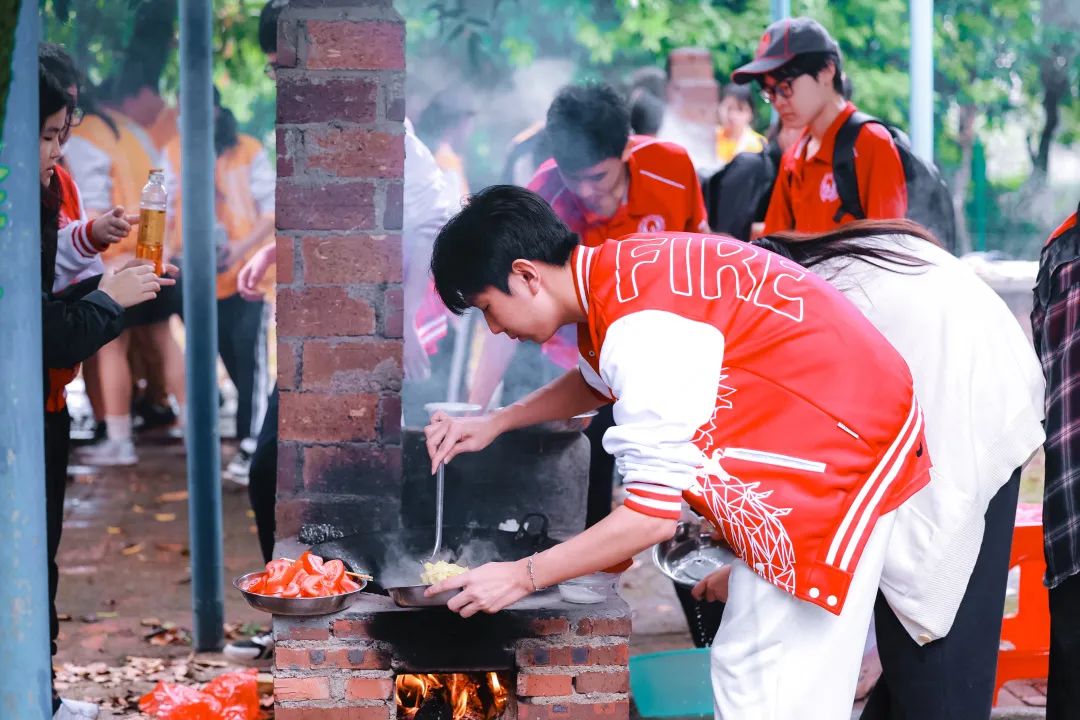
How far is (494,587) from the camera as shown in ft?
7.67

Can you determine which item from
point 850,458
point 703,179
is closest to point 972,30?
point 703,179

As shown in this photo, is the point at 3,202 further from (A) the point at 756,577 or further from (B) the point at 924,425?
(B) the point at 924,425

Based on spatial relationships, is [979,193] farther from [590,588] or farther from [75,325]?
[75,325]

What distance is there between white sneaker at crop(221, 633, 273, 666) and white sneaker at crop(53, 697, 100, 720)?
2.23 feet

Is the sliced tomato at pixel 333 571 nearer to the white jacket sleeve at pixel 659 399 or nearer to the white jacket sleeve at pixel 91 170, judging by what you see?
the white jacket sleeve at pixel 659 399

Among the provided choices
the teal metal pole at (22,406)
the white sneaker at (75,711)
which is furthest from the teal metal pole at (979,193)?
the teal metal pole at (22,406)

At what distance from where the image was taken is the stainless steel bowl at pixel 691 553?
146 inches

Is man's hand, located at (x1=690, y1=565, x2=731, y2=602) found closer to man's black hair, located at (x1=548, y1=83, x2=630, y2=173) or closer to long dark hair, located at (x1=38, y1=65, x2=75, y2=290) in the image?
long dark hair, located at (x1=38, y1=65, x2=75, y2=290)

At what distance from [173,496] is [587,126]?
4065mm

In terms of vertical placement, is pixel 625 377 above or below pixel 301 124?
below

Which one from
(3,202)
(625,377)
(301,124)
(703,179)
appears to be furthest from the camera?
(703,179)

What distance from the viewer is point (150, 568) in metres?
5.96

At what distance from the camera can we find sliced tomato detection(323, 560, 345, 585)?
3.10m

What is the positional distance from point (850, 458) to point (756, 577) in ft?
1.06
